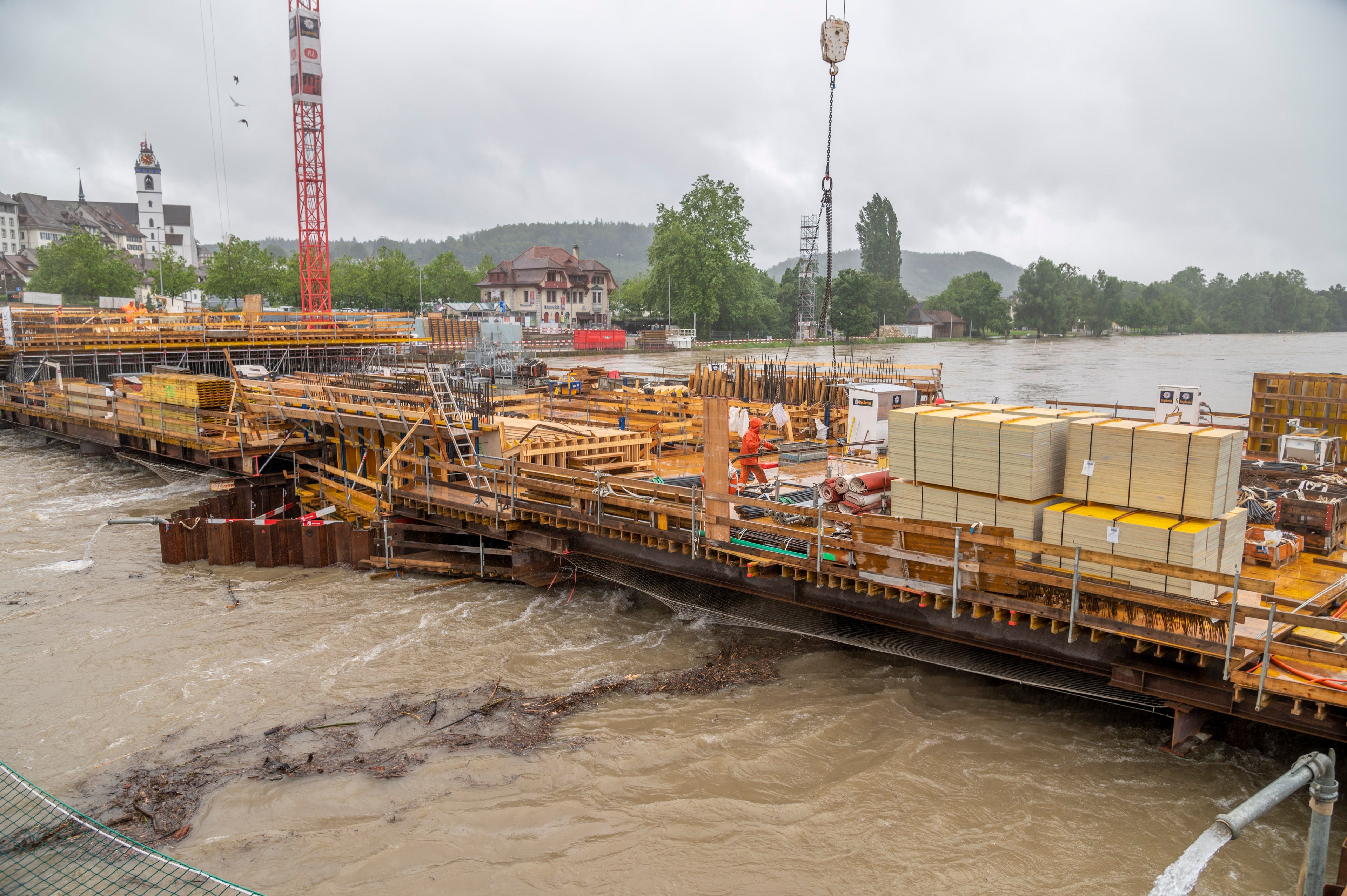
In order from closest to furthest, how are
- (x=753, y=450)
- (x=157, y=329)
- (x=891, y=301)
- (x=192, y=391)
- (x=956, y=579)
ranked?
(x=956, y=579), (x=753, y=450), (x=192, y=391), (x=157, y=329), (x=891, y=301)

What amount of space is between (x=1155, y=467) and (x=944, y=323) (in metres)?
130

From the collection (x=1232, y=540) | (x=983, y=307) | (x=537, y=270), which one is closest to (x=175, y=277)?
(x=537, y=270)

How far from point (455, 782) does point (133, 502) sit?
817 inches

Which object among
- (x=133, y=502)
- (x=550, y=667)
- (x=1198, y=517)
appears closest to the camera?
(x=1198, y=517)

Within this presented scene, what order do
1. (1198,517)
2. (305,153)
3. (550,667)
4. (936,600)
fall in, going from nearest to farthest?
(1198,517), (936,600), (550,667), (305,153)

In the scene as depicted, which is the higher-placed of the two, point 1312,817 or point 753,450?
point 753,450

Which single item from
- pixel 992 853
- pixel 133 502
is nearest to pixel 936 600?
pixel 992 853

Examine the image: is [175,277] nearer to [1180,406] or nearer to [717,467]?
[717,467]

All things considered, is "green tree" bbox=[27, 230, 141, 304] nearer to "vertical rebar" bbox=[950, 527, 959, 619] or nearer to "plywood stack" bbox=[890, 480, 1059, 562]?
"plywood stack" bbox=[890, 480, 1059, 562]

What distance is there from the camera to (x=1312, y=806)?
3775 millimetres

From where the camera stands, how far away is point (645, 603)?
1522cm

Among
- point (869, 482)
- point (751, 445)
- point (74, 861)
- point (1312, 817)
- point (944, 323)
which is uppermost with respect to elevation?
point (944, 323)

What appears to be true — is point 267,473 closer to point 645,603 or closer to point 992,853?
point 645,603

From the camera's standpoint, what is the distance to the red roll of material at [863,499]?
1190cm
